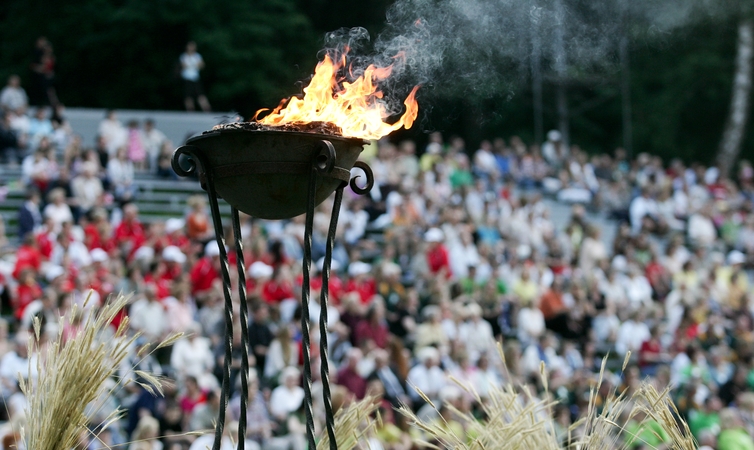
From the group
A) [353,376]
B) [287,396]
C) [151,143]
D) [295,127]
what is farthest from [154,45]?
[295,127]

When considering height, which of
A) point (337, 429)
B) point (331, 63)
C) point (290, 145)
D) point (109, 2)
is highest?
point (109, 2)

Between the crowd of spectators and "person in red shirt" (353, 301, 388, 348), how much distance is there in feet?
0.07

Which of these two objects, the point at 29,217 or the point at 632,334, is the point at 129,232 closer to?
the point at 29,217

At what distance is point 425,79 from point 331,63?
1.67 feet

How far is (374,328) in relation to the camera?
10047 mm

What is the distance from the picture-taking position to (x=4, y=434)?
6.27 metres

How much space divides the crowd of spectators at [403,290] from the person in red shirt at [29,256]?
0.03 metres

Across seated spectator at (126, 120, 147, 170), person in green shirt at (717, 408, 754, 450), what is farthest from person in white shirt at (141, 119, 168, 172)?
person in green shirt at (717, 408, 754, 450)

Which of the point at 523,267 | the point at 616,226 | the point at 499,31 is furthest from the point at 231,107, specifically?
the point at 499,31

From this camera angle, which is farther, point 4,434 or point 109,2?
point 109,2

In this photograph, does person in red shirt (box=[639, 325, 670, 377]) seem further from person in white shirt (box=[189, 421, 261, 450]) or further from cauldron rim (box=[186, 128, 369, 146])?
cauldron rim (box=[186, 128, 369, 146])

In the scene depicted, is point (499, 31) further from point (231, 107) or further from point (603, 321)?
point (231, 107)

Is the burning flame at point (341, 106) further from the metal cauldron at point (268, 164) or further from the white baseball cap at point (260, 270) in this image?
the white baseball cap at point (260, 270)

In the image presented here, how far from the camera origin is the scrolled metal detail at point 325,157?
126 inches
